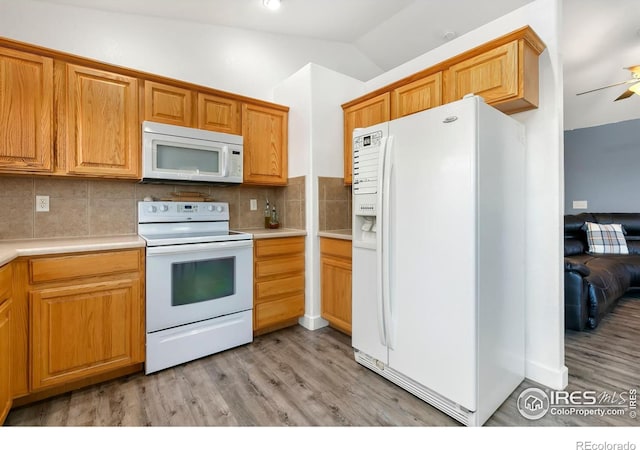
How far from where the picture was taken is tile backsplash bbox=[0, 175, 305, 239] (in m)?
2.07

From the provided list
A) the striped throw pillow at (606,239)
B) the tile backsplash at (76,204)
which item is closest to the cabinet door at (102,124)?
the tile backsplash at (76,204)

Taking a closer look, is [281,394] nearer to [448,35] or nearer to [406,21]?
[406,21]

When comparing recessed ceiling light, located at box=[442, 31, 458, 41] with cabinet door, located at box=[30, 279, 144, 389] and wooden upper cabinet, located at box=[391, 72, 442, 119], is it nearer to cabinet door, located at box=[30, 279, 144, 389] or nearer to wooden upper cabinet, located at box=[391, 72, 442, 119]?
wooden upper cabinet, located at box=[391, 72, 442, 119]

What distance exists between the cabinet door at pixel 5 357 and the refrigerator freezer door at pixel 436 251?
200 centimetres

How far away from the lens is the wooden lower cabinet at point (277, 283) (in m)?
2.61

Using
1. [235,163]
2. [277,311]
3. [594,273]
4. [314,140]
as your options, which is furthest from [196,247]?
[594,273]

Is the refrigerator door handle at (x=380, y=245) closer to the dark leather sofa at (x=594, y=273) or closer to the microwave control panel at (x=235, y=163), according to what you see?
the microwave control panel at (x=235, y=163)

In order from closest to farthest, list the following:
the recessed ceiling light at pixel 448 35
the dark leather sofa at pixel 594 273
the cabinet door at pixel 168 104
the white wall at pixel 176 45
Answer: the white wall at pixel 176 45 < the cabinet door at pixel 168 104 < the dark leather sofa at pixel 594 273 < the recessed ceiling light at pixel 448 35

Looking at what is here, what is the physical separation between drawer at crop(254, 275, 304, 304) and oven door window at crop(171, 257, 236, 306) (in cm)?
26

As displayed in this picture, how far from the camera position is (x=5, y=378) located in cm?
148

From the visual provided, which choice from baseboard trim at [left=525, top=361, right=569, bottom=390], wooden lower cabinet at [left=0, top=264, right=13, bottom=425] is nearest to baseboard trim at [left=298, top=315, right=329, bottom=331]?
baseboard trim at [left=525, top=361, right=569, bottom=390]

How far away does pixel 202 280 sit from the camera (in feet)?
7.41

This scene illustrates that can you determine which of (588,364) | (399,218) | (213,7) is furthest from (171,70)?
(588,364)
